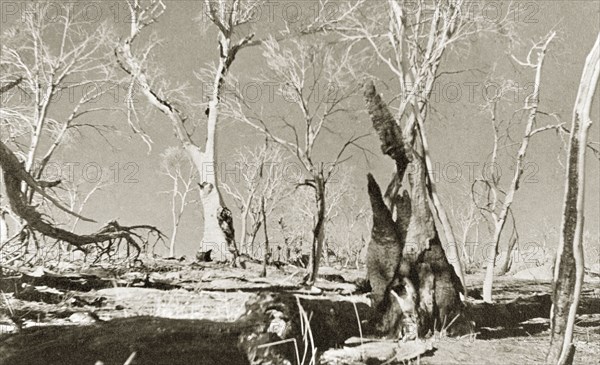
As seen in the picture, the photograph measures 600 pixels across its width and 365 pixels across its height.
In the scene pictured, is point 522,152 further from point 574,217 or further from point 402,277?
point 574,217

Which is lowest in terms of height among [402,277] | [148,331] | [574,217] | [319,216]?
[148,331]

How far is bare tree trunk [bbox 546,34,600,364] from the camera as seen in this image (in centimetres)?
224

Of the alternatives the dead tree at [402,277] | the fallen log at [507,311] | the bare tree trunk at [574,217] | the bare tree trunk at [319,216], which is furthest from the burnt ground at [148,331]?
the bare tree trunk at [319,216]

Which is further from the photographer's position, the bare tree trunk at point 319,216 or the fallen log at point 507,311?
the bare tree trunk at point 319,216

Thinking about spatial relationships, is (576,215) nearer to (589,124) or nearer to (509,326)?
(589,124)

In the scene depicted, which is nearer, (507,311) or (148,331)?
(148,331)

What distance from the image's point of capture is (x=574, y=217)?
7.47 ft

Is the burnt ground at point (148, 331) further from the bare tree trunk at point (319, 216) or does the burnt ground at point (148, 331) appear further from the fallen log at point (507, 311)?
the bare tree trunk at point (319, 216)

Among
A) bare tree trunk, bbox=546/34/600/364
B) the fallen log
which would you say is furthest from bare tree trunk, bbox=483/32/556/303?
bare tree trunk, bbox=546/34/600/364

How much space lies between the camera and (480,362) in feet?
13.0

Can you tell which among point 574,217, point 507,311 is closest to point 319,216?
point 507,311

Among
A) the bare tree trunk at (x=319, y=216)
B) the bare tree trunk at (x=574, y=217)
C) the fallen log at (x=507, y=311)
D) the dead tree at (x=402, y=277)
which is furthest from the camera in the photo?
the bare tree trunk at (x=319, y=216)

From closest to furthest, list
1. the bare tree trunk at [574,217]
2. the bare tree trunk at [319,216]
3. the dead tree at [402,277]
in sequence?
the bare tree trunk at [574,217], the dead tree at [402,277], the bare tree trunk at [319,216]

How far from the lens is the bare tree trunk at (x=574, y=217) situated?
7.36ft
